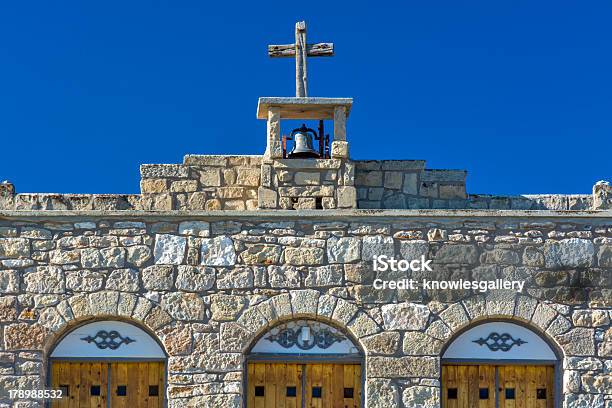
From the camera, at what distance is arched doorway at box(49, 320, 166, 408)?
13719mm

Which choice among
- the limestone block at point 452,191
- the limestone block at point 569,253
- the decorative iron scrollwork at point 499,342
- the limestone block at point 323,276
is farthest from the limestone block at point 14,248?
the limestone block at point 569,253

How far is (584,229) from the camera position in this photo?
45.3ft

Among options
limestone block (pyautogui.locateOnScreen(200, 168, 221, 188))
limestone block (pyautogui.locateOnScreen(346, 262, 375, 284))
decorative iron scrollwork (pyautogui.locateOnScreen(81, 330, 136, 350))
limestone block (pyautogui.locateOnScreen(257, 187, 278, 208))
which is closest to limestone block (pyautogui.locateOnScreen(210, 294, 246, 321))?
decorative iron scrollwork (pyautogui.locateOnScreen(81, 330, 136, 350))

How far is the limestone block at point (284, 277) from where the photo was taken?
538 inches

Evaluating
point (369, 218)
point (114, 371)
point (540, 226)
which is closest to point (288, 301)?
point (369, 218)

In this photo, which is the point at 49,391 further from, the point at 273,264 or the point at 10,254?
the point at 273,264

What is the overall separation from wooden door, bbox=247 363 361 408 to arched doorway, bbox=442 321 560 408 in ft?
3.76

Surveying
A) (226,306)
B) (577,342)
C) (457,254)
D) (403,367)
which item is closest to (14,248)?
(226,306)

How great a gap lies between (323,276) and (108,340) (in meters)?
2.66

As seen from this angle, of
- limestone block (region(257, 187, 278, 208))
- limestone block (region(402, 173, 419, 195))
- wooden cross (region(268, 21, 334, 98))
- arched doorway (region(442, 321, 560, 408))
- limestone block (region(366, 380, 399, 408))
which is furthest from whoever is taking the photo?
wooden cross (region(268, 21, 334, 98))

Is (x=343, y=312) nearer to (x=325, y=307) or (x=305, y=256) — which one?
(x=325, y=307)

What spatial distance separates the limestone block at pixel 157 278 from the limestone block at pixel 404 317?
254 cm

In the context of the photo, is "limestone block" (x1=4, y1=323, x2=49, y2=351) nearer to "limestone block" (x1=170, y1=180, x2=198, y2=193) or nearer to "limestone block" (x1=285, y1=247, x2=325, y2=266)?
"limestone block" (x1=170, y1=180, x2=198, y2=193)

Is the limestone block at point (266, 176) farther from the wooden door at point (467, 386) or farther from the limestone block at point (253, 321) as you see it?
the wooden door at point (467, 386)
